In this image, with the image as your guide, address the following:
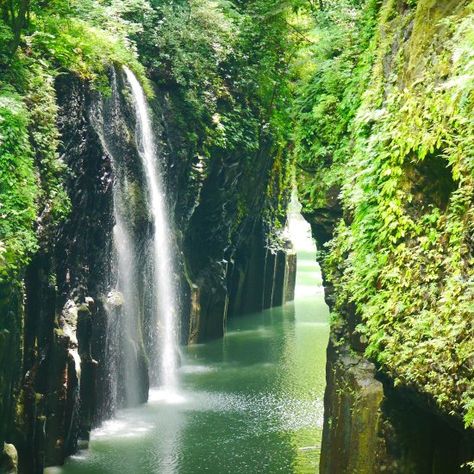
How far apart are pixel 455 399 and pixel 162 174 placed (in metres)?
15.6

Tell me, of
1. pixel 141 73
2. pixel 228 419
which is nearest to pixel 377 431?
pixel 228 419

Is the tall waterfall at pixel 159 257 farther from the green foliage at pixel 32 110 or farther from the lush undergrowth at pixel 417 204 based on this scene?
the lush undergrowth at pixel 417 204

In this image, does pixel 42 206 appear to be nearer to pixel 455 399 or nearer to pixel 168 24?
pixel 455 399

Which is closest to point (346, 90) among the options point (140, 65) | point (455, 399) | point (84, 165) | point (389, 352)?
point (84, 165)

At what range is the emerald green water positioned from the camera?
15695 millimetres

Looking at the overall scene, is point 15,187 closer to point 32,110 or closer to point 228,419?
A: point 32,110

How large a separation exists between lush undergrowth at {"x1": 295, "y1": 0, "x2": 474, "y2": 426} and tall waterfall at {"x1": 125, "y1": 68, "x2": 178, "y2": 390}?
358 inches

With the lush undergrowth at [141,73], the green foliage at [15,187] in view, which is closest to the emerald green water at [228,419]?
the lush undergrowth at [141,73]

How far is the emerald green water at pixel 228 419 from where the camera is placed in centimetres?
1570

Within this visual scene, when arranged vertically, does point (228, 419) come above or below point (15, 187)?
below

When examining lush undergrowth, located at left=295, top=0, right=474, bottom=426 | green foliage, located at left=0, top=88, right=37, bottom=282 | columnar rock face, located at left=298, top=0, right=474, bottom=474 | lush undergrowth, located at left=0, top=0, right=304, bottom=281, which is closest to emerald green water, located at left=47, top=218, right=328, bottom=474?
columnar rock face, located at left=298, top=0, right=474, bottom=474

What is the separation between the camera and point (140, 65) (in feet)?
71.8

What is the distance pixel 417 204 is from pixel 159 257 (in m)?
13.6

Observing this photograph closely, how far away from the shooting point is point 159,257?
22.7 m
